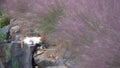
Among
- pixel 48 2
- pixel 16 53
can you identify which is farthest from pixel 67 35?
pixel 16 53

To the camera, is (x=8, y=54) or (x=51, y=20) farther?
(x=8, y=54)

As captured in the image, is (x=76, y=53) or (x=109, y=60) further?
(x=76, y=53)

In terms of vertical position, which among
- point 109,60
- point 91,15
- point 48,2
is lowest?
point 109,60

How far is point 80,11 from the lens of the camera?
261 centimetres

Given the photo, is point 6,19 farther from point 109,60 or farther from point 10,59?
point 109,60

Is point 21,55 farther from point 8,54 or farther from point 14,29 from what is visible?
point 14,29

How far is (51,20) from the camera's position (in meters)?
3.30

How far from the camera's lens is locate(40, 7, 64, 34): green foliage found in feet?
10.4

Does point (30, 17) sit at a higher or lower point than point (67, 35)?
higher

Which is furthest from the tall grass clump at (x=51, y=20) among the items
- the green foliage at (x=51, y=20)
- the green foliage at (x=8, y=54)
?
the green foliage at (x=8, y=54)

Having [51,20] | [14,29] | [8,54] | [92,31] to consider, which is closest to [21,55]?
[8,54]

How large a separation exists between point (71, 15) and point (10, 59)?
138cm

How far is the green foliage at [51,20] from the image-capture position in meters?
3.18

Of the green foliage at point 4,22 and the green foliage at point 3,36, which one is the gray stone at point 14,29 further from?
the green foliage at point 4,22
